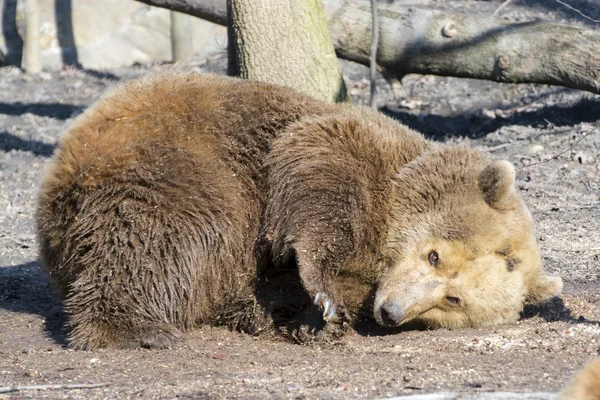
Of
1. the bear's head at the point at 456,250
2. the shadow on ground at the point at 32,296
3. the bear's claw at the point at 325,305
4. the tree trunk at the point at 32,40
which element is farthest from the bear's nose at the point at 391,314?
the tree trunk at the point at 32,40

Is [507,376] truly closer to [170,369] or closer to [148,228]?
[170,369]

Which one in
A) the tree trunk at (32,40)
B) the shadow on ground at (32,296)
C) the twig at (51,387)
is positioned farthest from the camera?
the tree trunk at (32,40)

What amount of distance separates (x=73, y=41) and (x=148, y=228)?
39.4 ft

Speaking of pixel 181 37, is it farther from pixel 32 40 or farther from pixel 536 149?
pixel 536 149

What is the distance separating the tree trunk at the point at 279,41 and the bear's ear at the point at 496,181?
2530 millimetres

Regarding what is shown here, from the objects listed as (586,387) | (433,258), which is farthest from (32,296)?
(586,387)

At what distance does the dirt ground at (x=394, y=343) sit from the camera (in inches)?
148

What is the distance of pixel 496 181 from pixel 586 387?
8.99 ft

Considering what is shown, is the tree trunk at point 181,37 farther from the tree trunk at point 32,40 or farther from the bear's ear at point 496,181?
the bear's ear at point 496,181

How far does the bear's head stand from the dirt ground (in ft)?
0.56

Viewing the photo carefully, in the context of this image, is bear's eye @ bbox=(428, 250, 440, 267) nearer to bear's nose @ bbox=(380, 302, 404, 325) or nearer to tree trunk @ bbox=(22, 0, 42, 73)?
bear's nose @ bbox=(380, 302, 404, 325)

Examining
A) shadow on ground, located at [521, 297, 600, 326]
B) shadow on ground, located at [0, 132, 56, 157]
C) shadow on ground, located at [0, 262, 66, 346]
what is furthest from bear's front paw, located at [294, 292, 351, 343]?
shadow on ground, located at [0, 132, 56, 157]

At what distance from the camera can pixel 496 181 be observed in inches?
195

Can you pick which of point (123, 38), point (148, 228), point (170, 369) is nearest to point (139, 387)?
point (170, 369)
